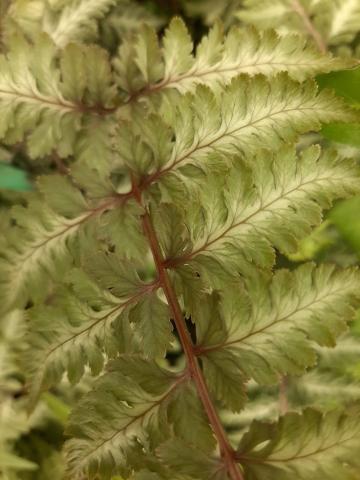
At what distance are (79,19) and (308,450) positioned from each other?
0.94 m

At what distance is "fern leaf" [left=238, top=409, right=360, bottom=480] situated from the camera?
787 millimetres

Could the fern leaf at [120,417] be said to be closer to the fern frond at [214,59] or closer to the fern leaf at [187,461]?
the fern leaf at [187,461]

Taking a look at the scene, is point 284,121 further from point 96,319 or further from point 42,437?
point 42,437

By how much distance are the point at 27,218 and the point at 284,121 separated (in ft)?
1.51

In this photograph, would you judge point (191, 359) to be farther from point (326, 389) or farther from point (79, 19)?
point (79, 19)

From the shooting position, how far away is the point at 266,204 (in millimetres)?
903

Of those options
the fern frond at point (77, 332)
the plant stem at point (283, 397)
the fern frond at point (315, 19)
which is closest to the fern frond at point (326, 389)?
the plant stem at point (283, 397)

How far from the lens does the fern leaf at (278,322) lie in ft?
2.79

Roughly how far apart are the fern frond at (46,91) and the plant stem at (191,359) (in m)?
0.22

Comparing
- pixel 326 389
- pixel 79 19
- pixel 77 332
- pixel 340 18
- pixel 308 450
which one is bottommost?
pixel 308 450

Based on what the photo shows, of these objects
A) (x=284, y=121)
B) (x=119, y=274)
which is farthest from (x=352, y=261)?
(x=119, y=274)

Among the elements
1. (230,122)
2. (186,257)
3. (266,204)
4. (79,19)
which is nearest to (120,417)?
(186,257)

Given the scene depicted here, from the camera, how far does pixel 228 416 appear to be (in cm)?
117

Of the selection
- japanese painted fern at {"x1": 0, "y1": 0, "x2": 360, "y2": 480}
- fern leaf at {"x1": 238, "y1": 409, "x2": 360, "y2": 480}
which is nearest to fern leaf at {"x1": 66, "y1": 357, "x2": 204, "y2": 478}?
japanese painted fern at {"x1": 0, "y1": 0, "x2": 360, "y2": 480}
